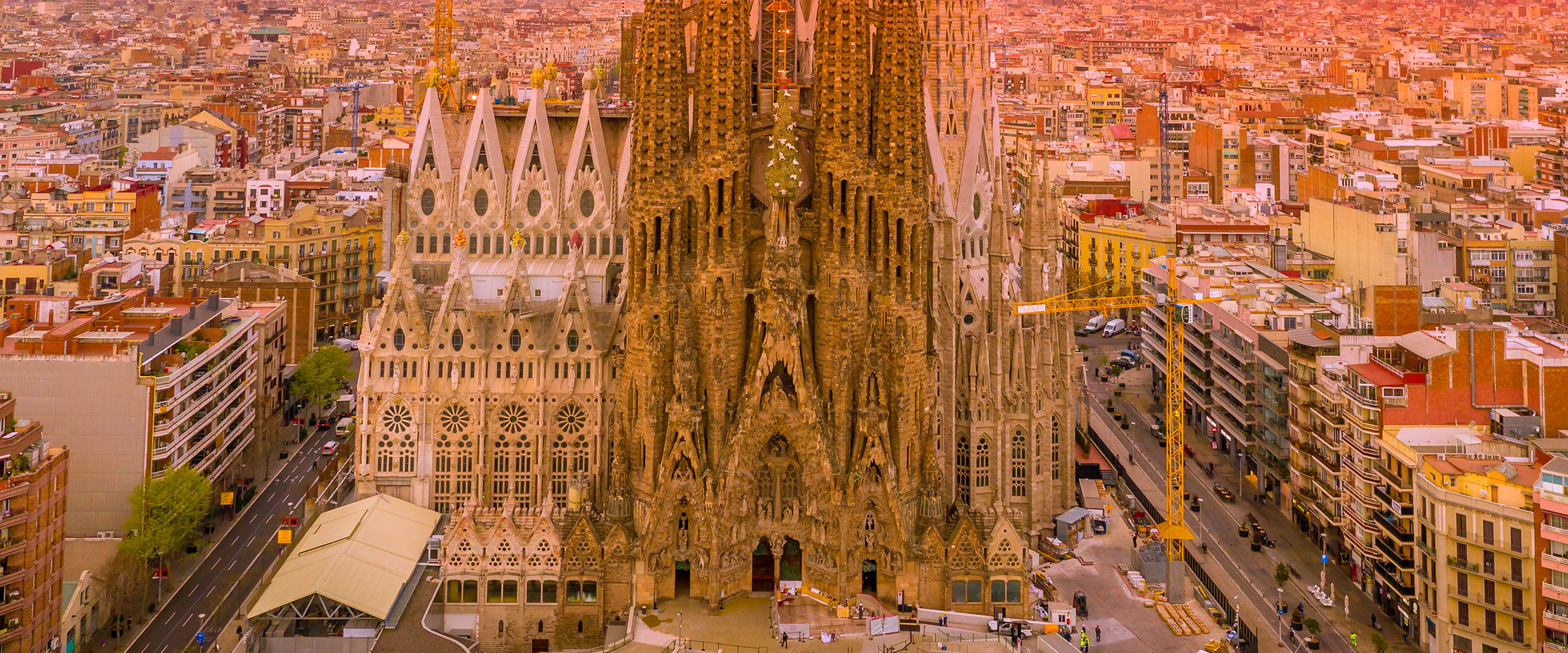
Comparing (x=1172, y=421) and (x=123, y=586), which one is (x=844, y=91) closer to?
(x=1172, y=421)

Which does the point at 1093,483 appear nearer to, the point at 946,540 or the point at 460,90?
the point at 946,540

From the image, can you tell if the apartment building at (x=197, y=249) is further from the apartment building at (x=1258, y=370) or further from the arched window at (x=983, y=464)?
the apartment building at (x=1258, y=370)

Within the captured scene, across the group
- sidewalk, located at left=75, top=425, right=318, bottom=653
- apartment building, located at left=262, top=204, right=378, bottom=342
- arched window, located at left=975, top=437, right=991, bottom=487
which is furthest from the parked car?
sidewalk, located at left=75, top=425, right=318, bottom=653

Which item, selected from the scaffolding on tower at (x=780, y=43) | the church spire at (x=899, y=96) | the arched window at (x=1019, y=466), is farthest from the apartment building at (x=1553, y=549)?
the scaffolding on tower at (x=780, y=43)

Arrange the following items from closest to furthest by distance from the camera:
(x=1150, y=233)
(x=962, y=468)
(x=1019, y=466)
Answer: (x=962, y=468), (x=1019, y=466), (x=1150, y=233)

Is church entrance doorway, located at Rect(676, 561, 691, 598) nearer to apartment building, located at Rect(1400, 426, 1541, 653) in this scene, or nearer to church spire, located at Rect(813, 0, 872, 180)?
church spire, located at Rect(813, 0, 872, 180)

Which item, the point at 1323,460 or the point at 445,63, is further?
the point at 445,63

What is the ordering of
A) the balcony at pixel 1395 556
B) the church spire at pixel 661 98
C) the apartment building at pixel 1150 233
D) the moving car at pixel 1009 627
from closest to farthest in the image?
the moving car at pixel 1009 627 → the church spire at pixel 661 98 → the balcony at pixel 1395 556 → the apartment building at pixel 1150 233

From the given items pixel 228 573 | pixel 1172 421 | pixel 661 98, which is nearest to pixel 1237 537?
pixel 1172 421
